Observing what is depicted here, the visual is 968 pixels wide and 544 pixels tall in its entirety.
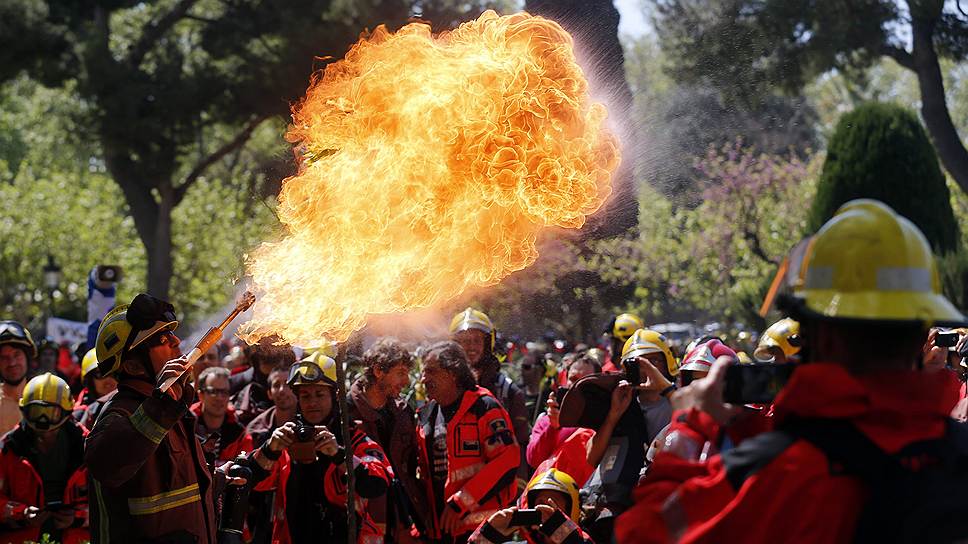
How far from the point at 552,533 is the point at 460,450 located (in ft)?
6.79

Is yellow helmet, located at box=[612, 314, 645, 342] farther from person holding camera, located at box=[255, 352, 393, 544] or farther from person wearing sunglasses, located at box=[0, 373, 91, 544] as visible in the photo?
person wearing sunglasses, located at box=[0, 373, 91, 544]

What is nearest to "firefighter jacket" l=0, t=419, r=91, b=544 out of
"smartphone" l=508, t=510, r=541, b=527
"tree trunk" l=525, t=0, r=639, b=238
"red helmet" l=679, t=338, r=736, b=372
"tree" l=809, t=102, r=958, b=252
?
"smartphone" l=508, t=510, r=541, b=527

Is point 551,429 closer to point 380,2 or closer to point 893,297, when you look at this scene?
point 893,297

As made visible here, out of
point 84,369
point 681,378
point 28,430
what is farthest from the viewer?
point 84,369

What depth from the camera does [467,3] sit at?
61.7 ft

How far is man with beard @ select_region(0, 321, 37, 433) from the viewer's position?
29.8ft

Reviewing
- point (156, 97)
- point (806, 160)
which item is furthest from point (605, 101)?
point (806, 160)

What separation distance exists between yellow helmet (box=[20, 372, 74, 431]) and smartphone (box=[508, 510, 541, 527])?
12.8ft

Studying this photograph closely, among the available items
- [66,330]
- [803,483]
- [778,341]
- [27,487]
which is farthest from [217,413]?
[66,330]

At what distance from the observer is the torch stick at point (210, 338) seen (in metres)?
4.68

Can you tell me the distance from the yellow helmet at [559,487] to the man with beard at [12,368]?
501 centimetres

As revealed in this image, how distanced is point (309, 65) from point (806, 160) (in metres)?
18.5

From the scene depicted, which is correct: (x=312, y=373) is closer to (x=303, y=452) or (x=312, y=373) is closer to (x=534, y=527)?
(x=303, y=452)

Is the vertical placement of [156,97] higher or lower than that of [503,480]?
higher
